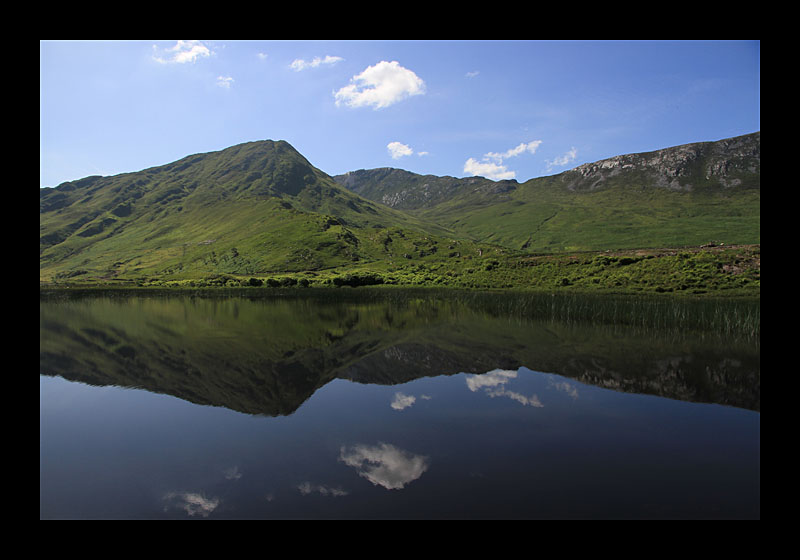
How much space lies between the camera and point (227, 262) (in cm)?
19325

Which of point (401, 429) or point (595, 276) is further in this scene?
point (595, 276)

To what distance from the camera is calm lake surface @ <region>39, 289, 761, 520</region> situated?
1079cm

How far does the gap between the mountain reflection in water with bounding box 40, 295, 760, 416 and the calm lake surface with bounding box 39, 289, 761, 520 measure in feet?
0.72

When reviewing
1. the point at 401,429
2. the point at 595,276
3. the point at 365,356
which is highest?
the point at 595,276

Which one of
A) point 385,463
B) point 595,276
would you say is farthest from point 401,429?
point 595,276

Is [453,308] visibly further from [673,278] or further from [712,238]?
[712,238]

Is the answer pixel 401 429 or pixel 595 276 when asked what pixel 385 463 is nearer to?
pixel 401 429

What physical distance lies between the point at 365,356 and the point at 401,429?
46.2ft

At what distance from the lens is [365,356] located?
2981 centimetres

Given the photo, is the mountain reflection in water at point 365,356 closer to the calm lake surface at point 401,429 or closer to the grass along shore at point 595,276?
the calm lake surface at point 401,429
